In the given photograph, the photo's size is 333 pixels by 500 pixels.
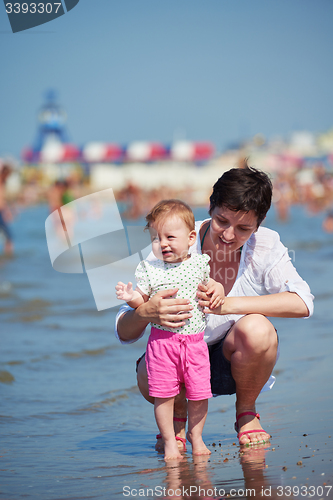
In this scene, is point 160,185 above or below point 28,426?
below

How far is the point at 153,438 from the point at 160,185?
45412 mm

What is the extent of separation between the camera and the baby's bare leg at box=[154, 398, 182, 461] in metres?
2.20

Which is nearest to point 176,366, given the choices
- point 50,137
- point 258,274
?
point 258,274

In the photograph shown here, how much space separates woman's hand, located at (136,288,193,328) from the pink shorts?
72 mm

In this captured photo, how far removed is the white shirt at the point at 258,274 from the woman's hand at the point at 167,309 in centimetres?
26

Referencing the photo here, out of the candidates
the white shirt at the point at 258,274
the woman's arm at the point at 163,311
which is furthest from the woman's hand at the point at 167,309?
the white shirt at the point at 258,274

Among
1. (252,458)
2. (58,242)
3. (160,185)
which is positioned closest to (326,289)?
(58,242)

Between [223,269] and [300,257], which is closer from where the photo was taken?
[223,269]

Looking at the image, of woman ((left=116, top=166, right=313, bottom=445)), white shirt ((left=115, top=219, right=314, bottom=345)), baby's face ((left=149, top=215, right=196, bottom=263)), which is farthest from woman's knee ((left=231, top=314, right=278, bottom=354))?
baby's face ((left=149, top=215, right=196, bottom=263))

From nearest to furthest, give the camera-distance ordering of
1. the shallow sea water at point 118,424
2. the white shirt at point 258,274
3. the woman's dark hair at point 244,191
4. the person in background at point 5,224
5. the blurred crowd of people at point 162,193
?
the shallow sea water at point 118,424, the woman's dark hair at point 244,191, the white shirt at point 258,274, the person in background at point 5,224, the blurred crowd of people at point 162,193

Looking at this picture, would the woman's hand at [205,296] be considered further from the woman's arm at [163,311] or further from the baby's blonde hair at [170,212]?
the baby's blonde hair at [170,212]

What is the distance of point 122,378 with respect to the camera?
375 cm

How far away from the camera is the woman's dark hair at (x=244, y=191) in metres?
2.25

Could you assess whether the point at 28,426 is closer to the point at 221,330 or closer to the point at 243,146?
the point at 221,330
